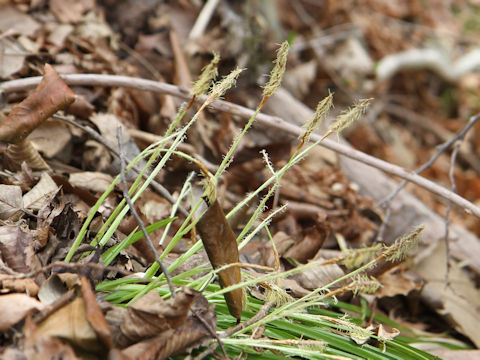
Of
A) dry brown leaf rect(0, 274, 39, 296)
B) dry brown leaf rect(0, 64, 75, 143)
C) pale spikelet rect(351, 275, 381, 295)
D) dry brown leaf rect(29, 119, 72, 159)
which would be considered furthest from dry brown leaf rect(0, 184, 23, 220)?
pale spikelet rect(351, 275, 381, 295)

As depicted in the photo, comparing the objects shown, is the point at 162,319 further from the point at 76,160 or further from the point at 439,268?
the point at 439,268

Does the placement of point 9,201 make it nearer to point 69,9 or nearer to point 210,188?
point 210,188

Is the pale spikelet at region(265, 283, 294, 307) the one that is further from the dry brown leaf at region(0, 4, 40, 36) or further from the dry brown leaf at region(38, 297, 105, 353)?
the dry brown leaf at region(0, 4, 40, 36)

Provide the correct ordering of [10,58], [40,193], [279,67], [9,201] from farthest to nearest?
[10,58] < [40,193] < [9,201] < [279,67]

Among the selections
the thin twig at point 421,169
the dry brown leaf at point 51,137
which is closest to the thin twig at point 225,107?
the dry brown leaf at point 51,137

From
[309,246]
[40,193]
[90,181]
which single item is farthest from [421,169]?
[40,193]

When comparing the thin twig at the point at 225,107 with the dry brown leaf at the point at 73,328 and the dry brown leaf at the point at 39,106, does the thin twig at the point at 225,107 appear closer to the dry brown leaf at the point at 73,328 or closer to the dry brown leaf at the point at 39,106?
the dry brown leaf at the point at 39,106

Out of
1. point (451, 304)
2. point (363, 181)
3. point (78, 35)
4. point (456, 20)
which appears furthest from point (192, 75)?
point (456, 20)
